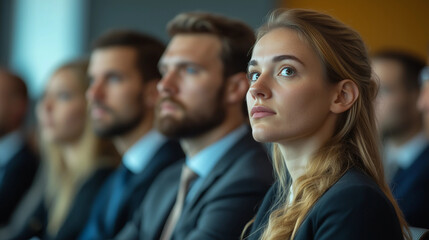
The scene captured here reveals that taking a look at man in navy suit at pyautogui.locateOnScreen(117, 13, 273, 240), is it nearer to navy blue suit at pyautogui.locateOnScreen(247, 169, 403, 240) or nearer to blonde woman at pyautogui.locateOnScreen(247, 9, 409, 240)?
blonde woman at pyautogui.locateOnScreen(247, 9, 409, 240)

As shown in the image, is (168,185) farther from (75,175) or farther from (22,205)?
(22,205)

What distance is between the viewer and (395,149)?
3834 millimetres

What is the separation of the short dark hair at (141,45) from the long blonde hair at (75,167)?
20.6 inches

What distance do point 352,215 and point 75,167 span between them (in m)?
2.45

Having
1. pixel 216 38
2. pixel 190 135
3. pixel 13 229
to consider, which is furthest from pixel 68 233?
pixel 216 38

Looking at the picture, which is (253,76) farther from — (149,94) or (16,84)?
(16,84)

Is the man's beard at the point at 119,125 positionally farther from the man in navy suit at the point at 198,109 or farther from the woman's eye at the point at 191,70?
the woman's eye at the point at 191,70

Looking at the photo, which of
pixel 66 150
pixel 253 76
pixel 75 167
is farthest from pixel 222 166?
pixel 66 150

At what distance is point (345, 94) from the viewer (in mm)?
1513

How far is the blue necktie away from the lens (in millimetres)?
2725

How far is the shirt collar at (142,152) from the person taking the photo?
285 centimetres

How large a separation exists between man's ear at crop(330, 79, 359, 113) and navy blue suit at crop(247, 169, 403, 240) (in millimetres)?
206

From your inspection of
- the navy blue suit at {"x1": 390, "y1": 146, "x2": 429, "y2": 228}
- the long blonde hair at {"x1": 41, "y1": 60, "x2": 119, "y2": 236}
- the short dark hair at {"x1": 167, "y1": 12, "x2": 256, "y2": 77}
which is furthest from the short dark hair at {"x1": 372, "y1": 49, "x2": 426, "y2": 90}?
the long blonde hair at {"x1": 41, "y1": 60, "x2": 119, "y2": 236}

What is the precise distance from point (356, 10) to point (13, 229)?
3.32 metres
